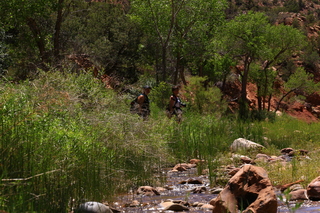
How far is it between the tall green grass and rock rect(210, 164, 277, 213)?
1.71 m

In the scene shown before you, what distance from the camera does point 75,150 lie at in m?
5.56

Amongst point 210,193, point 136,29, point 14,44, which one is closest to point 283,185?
point 210,193

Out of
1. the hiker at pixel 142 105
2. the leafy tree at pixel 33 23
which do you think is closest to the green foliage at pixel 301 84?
the leafy tree at pixel 33 23

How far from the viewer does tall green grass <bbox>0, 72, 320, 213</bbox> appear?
465 cm

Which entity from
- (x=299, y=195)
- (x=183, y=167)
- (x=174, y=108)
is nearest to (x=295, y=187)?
(x=299, y=195)

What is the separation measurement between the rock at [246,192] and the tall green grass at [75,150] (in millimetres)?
1710

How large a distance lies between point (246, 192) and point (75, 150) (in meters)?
2.26

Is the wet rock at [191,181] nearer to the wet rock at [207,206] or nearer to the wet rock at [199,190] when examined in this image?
the wet rock at [199,190]

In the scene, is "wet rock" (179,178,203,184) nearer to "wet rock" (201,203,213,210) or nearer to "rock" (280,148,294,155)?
"wet rock" (201,203,213,210)

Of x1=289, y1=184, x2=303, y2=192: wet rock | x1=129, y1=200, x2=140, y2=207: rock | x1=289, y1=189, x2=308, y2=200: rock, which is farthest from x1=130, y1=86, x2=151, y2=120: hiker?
x1=289, y1=189, x2=308, y2=200: rock

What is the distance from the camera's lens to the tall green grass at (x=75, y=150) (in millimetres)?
4654

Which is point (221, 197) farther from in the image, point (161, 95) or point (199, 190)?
point (161, 95)

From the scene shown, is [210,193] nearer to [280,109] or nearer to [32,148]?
[32,148]

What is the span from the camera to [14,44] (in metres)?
22.7
